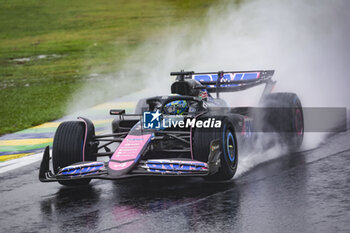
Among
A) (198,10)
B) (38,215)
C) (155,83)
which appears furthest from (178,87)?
(198,10)

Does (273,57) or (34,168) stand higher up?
(273,57)

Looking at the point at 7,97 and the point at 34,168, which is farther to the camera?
the point at 7,97

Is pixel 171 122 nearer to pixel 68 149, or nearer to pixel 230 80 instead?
pixel 68 149

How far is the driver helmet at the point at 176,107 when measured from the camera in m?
8.85

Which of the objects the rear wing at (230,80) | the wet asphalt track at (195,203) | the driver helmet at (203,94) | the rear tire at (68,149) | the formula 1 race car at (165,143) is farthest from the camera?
the rear wing at (230,80)

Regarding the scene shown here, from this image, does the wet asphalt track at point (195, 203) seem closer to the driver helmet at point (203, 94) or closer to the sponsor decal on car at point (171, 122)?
the sponsor decal on car at point (171, 122)

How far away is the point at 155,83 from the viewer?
1958 cm

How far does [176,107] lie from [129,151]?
1.54 metres

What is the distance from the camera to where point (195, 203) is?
6.78 meters

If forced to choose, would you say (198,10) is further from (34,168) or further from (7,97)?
(34,168)

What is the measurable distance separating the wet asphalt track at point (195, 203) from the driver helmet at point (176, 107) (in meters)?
1.13

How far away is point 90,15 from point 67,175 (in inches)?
1036

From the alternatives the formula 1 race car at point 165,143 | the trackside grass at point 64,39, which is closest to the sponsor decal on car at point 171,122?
the formula 1 race car at point 165,143

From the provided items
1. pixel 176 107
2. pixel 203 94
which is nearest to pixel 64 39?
pixel 203 94
